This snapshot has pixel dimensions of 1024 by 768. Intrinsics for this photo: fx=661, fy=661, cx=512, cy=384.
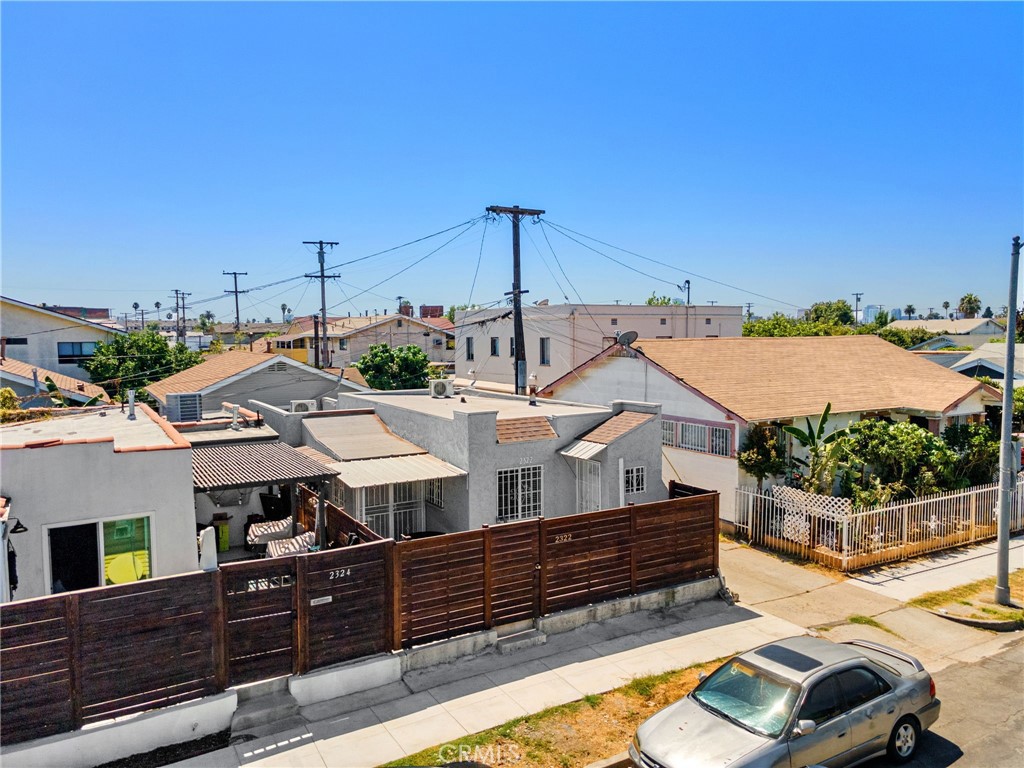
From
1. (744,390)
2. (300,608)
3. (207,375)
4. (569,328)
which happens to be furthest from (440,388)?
(569,328)

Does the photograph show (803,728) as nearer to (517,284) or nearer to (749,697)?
(749,697)

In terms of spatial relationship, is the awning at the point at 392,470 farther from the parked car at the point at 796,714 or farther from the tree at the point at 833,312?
the tree at the point at 833,312

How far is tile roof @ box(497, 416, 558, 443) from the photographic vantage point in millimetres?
14852

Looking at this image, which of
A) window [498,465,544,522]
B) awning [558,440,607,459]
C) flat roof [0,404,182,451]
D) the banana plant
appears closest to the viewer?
flat roof [0,404,182,451]

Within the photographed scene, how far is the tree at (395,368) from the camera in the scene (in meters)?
41.0

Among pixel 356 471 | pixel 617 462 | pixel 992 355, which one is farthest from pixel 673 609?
pixel 992 355

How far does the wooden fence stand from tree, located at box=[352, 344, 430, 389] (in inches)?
1185

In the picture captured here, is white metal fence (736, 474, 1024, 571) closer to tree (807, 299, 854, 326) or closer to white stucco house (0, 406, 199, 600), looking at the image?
white stucco house (0, 406, 199, 600)

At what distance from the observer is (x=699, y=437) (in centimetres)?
1931

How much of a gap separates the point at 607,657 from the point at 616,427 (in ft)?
19.4

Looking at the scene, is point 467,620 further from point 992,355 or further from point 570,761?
point 992,355

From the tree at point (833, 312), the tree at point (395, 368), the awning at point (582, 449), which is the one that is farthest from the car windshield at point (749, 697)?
the tree at point (833, 312)

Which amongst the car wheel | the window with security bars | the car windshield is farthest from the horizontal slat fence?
the window with security bars

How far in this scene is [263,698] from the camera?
8.84 metres
